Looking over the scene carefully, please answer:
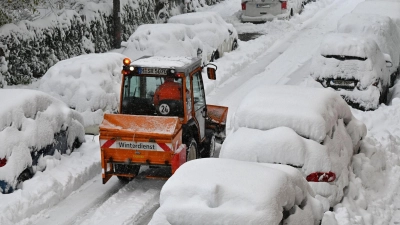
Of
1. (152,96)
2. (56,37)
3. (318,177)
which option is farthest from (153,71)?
(56,37)

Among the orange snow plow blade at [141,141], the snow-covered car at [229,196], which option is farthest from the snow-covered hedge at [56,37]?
the snow-covered car at [229,196]

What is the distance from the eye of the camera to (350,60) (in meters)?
14.9

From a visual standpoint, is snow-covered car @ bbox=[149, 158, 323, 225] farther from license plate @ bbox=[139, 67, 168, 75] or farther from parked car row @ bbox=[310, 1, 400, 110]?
parked car row @ bbox=[310, 1, 400, 110]

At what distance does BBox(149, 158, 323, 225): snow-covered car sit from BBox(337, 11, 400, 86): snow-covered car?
36.8 feet

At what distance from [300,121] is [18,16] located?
11.3 m

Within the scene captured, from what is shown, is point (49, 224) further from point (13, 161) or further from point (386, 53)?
point (386, 53)

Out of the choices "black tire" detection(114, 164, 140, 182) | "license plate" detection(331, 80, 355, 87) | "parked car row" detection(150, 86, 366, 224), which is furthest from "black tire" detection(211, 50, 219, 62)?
"parked car row" detection(150, 86, 366, 224)

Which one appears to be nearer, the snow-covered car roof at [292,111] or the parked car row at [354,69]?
the snow-covered car roof at [292,111]

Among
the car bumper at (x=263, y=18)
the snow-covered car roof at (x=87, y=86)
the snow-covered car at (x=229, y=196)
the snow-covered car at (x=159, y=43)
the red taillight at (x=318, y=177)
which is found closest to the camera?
the snow-covered car at (x=229, y=196)

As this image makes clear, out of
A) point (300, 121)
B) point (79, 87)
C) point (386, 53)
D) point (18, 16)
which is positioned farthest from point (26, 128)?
point (386, 53)

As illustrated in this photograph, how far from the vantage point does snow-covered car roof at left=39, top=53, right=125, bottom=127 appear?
12953 millimetres

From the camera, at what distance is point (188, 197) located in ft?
19.7

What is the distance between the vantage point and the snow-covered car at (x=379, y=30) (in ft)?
56.1

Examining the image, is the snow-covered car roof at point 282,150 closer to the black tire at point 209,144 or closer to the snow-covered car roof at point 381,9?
the black tire at point 209,144
